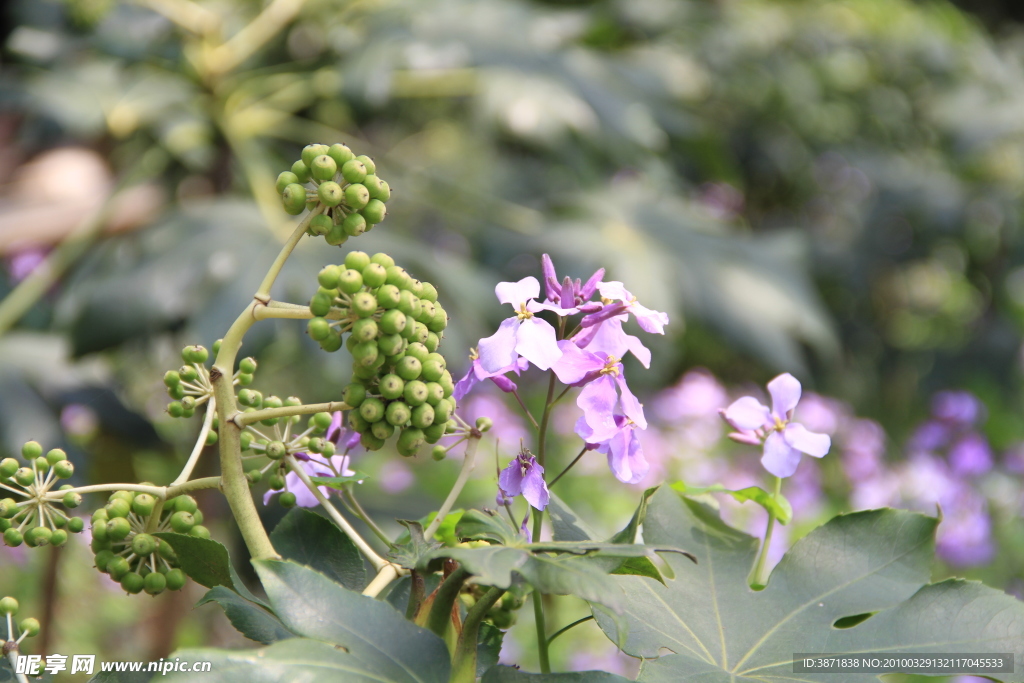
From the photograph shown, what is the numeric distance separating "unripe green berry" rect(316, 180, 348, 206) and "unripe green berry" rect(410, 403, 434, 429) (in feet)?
0.28

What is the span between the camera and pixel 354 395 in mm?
300

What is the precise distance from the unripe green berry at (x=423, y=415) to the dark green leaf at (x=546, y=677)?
3.8 inches

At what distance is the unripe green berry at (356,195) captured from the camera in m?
0.31

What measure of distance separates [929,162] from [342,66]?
290 centimetres

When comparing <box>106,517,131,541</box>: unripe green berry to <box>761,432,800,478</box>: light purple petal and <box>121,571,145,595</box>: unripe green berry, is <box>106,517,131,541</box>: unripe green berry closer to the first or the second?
<box>121,571,145,595</box>: unripe green berry

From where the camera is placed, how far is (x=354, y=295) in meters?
0.29

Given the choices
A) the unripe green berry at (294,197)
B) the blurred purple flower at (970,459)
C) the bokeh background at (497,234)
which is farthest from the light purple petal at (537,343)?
the blurred purple flower at (970,459)

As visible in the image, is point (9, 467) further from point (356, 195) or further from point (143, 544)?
point (356, 195)

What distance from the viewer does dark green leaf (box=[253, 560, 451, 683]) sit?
28cm

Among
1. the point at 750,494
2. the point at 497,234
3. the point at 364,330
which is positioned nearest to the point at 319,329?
the point at 364,330

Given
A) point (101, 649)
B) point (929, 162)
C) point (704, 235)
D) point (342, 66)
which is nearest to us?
point (342, 66)

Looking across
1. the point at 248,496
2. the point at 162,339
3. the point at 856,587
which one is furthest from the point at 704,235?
the point at 248,496

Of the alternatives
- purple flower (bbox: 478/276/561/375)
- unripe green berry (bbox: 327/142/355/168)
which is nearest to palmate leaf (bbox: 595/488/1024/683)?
purple flower (bbox: 478/276/561/375)

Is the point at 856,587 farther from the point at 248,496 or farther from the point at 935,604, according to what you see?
the point at 248,496
